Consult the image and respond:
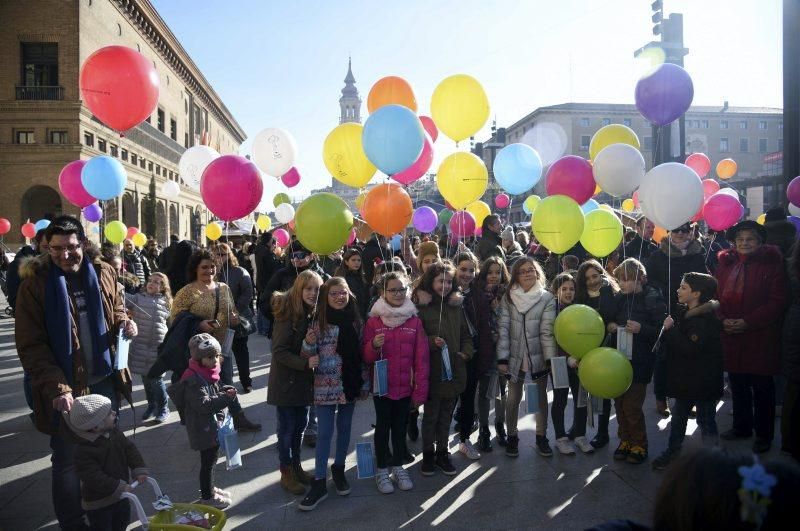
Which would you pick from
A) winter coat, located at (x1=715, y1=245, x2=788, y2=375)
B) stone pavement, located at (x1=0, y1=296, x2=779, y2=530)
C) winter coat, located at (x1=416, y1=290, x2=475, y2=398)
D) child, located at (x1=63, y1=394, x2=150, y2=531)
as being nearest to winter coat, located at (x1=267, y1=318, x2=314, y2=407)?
stone pavement, located at (x1=0, y1=296, x2=779, y2=530)

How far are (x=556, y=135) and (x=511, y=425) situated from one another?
61076mm

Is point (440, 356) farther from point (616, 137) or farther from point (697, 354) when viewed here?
point (616, 137)

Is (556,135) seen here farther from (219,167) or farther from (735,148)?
(219,167)

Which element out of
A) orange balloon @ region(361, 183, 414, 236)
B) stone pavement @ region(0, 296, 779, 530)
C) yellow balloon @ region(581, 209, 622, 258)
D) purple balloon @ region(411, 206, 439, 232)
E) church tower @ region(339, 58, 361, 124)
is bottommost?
stone pavement @ region(0, 296, 779, 530)

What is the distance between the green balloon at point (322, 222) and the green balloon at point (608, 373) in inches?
88.5

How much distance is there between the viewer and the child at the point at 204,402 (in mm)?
3746

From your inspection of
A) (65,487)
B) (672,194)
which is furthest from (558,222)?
(65,487)

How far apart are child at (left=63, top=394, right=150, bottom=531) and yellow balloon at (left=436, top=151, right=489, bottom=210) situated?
12.5 feet

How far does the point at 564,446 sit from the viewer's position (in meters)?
4.71

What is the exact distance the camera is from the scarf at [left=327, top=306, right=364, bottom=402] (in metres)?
4.00

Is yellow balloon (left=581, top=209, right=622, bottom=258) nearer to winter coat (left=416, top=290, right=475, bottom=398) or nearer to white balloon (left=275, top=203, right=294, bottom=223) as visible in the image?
winter coat (left=416, top=290, right=475, bottom=398)

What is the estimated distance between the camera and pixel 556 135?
201 feet

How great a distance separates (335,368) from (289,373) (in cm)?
38

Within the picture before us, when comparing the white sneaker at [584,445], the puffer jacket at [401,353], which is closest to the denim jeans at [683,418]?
the white sneaker at [584,445]
